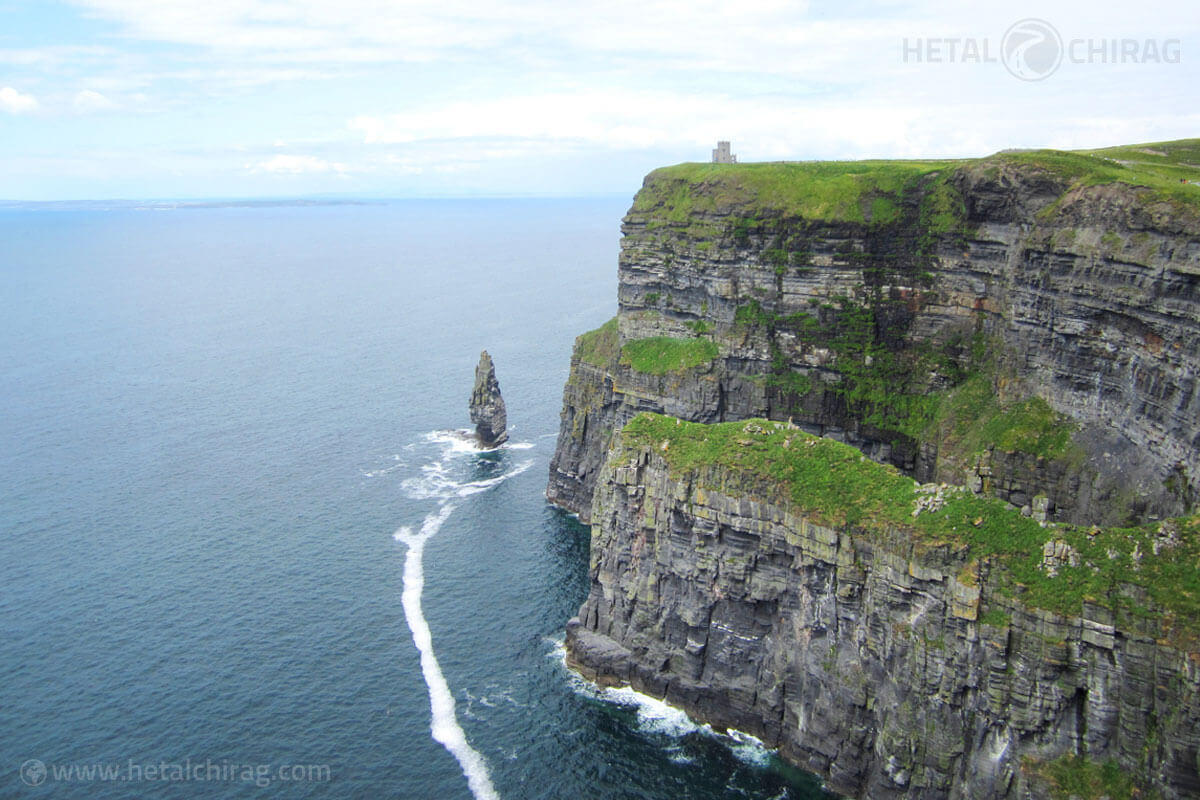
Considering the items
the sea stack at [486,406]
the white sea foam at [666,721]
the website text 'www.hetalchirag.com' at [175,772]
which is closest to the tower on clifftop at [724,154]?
the sea stack at [486,406]

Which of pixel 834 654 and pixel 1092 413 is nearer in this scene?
pixel 834 654

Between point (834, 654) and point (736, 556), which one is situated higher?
point (736, 556)

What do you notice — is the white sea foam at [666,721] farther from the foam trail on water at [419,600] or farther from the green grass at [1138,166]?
the green grass at [1138,166]

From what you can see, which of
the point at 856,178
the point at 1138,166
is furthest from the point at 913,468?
the point at 1138,166

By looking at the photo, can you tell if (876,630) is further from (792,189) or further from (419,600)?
(792,189)

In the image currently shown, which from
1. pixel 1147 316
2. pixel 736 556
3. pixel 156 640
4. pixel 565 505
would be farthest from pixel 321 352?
pixel 1147 316

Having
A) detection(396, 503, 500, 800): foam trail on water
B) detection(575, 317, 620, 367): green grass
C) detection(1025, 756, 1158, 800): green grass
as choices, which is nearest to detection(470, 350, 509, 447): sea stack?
detection(575, 317, 620, 367): green grass

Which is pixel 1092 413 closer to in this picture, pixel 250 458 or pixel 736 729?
pixel 736 729

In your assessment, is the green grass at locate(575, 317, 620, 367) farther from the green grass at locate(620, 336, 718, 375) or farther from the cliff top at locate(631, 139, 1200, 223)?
the cliff top at locate(631, 139, 1200, 223)
